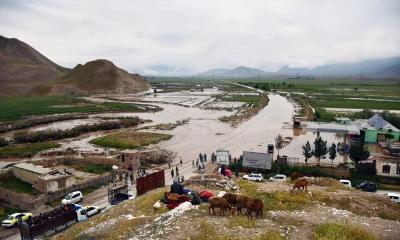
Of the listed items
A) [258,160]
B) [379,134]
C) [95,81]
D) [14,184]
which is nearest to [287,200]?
[258,160]

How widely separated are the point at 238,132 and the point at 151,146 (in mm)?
17477

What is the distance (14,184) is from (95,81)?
12537 centimetres

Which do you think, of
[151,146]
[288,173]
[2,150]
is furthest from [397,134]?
[2,150]

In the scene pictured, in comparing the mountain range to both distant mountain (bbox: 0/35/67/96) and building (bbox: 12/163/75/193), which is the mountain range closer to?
distant mountain (bbox: 0/35/67/96)

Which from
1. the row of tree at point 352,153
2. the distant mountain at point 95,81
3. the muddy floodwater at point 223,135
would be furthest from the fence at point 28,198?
the distant mountain at point 95,81

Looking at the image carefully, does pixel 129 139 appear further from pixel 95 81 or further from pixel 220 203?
pixel 95 81

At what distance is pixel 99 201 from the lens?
28.4 meters

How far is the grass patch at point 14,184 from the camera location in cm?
3011

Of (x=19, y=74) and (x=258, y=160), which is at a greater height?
(x=19, y=74)

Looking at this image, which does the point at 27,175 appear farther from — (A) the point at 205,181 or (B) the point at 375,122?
(B) the point at 375,122

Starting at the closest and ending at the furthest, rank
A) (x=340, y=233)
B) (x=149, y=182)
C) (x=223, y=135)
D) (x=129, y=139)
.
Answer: (x=340, y=233), (x=149, y=182), (x=129, y=139), (x=223, y=135)

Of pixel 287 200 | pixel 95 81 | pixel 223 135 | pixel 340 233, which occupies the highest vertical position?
pixel 95 81

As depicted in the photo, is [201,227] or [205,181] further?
[205,181]

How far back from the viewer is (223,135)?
190 feet
